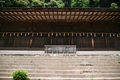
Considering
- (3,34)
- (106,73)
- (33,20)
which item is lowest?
(106,73)

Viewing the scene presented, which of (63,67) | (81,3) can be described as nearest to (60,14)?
(63,67)

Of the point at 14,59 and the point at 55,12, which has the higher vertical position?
the point at 55,12

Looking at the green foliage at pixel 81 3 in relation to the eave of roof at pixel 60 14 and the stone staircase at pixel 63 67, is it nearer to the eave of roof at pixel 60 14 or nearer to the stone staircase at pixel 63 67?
the eave of roof at pixel 60 14

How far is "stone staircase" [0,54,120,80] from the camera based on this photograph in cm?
838

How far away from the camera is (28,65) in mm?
9516

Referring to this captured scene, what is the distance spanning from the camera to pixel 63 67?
923 centimetres

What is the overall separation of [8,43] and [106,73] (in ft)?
33.0

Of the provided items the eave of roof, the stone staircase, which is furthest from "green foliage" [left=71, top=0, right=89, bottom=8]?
the stone staircase

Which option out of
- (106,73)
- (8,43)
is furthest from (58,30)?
(106,73)

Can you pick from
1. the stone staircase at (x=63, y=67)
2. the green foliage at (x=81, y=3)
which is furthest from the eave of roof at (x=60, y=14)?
the green foliage at (x=81, y=3)

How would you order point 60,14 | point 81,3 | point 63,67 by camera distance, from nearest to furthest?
point 63,67 → point 60,14 → point 81,3

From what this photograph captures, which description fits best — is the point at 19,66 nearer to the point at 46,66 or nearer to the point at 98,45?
the point at 46,66

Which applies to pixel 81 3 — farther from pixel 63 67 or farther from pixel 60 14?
pixel 63 67

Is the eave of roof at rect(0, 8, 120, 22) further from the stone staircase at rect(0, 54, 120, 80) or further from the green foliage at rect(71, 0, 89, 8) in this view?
the green foliage at rect(71, 0, 89, 8)
